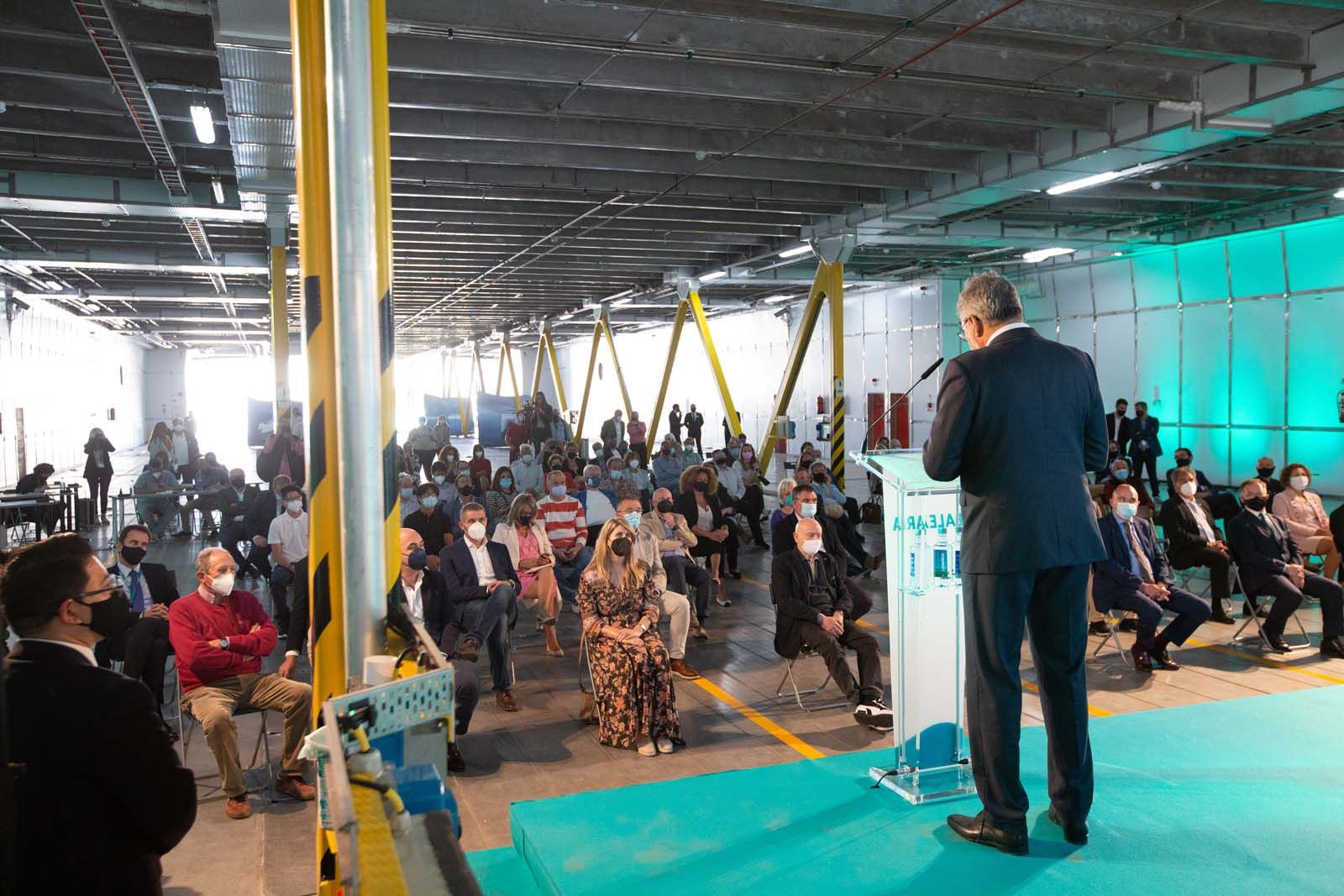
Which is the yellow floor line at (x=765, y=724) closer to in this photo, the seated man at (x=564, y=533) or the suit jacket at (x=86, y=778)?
the seated man at (x=564, y=533)

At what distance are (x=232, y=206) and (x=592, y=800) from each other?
11.6m

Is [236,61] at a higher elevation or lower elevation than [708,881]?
higher

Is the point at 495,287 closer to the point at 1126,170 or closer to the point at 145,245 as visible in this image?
the point at 145,245

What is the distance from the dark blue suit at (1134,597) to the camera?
705 centimetres

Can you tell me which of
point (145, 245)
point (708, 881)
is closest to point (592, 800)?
point (708, 881)

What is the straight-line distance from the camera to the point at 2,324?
1939cm

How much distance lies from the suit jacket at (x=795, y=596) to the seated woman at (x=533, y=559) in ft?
7.94

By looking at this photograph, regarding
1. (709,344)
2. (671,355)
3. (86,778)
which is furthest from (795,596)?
(671,355)

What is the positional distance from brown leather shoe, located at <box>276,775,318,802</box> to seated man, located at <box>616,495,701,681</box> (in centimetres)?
235

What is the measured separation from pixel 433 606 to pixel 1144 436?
51.6ft

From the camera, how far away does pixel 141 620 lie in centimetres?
577

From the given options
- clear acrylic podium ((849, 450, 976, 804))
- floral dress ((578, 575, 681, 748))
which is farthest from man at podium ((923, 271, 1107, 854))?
floral dress ((578, 575, 681, 748))

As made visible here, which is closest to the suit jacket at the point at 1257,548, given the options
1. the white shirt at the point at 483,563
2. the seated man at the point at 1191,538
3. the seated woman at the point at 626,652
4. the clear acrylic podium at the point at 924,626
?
the seated man at the point at 1191,538

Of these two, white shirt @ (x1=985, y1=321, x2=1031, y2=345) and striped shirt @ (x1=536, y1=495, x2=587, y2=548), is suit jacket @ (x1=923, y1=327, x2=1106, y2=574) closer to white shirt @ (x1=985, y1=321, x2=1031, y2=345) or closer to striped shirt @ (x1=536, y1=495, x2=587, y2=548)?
white shirt @ (x1=985, y1=321, x2=1031, y2=345)
